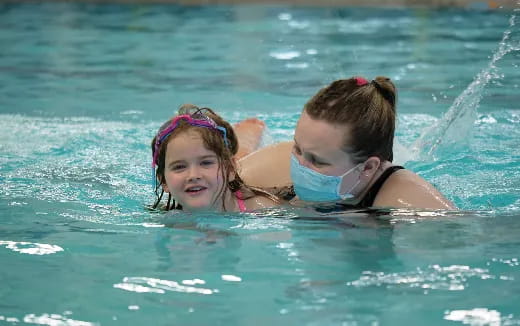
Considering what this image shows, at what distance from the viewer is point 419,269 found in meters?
3.49

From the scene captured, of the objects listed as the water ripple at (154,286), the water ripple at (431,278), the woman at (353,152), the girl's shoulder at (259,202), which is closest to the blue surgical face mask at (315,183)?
the woman at (353,152)

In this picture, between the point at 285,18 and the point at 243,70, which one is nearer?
the point at 243,70

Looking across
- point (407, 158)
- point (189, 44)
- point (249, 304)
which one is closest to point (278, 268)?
point (249, 304)

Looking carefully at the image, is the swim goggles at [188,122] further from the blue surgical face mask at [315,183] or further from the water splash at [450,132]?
the water splash at [450,132]

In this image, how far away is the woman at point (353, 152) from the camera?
3939 mm

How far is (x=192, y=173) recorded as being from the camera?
418 centimetres

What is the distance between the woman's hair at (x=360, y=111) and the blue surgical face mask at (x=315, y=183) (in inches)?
5.3

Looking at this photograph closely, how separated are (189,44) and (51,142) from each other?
5.78m

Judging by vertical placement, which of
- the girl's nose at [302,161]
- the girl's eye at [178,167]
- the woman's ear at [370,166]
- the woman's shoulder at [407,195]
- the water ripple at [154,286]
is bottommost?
the water ripple at [154,286]

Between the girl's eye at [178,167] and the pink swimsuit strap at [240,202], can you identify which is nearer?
the girl's eye at [178,167]

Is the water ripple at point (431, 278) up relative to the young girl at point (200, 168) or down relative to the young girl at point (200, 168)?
down

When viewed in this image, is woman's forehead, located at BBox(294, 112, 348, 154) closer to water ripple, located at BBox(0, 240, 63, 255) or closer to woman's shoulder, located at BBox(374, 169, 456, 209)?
woman's shoulder, located at BBox(374, 169, 456, 209)

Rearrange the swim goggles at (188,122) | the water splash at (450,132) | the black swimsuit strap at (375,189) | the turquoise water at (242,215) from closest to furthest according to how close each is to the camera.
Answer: the turquoise water at (242,215)
the black swimsuit strap at (375,189)
the swim goggles at (188,122)
the water splash at (450,132)

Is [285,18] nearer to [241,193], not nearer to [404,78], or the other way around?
[404,78]
